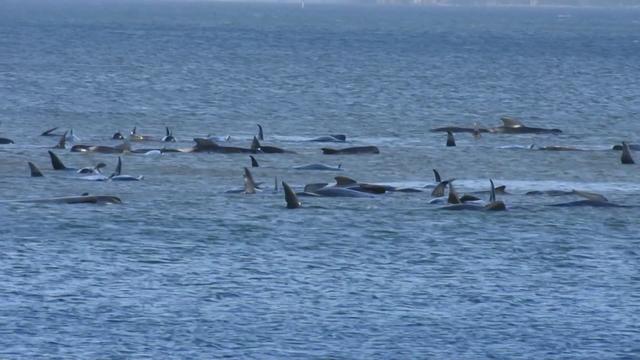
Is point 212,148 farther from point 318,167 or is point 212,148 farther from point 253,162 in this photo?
point 318,167

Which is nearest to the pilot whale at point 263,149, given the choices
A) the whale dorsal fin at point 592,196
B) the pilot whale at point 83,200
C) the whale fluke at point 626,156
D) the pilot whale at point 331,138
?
the pilot whale at point 331,138

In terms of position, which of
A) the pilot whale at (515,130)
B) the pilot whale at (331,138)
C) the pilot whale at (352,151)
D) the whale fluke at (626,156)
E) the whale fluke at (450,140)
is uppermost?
the whale fluke at (626,156)

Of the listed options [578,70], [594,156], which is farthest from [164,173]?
[578,70]

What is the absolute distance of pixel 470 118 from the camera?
260 ft

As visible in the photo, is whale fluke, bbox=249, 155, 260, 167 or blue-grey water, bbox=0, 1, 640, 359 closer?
blue-grey water, bbox=0, 1, 640, 359

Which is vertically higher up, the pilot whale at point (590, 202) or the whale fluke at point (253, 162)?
the pilot whale at point (590, 202)

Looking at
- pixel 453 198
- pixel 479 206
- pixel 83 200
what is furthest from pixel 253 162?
pixel 479 206

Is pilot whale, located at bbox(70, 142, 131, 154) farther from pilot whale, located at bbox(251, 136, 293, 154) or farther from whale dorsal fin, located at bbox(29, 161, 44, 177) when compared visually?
whale dorsal fin, located at bbox(29, 161, 44, 177)

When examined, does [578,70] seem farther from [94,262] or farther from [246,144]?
[94,262]

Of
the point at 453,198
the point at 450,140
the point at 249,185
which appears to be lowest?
the point at 450,140

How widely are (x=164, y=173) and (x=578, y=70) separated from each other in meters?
88.5

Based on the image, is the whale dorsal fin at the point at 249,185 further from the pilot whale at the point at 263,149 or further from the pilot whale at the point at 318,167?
the pilot whale at the point at 263,149

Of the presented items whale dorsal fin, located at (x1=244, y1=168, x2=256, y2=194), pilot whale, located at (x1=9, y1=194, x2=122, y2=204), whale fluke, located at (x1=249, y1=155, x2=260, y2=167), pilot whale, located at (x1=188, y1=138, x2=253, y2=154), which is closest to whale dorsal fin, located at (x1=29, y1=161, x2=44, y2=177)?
pilot whale, located at (x1=9, y1=194, x2=122, y2=204)

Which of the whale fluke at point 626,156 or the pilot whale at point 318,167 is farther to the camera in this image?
the whale fluke at point 626,156
